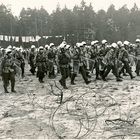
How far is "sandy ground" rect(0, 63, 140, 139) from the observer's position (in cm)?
791

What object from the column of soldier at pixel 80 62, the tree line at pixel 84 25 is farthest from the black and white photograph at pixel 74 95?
the tree line at pixel 84 25

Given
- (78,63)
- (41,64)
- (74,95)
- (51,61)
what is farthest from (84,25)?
(74,95)

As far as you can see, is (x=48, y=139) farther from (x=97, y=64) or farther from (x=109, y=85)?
(x=97, y=64)

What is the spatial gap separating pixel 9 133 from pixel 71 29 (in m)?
62.8

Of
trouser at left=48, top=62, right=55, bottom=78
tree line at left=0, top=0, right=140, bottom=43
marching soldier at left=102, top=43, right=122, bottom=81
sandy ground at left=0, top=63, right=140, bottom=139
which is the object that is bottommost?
sandy ground at left=0, top=63, right=140, bottom=139

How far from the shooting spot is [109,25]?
75.9m

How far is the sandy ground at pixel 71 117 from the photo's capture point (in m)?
7.91

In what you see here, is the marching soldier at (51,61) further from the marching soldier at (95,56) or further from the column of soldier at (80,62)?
the marching soldier at (95,56)

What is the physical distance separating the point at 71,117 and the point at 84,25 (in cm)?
Answer: 6347

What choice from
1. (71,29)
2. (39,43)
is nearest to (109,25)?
(71,29)

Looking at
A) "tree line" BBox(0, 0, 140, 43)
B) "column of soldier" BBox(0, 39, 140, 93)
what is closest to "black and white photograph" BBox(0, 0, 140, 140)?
"column of soldier" BBox(0, 39, 140, 93)

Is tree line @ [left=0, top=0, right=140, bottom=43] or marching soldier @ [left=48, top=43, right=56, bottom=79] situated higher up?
tree line @ [left=0, top=0, right=140, bottom=43]

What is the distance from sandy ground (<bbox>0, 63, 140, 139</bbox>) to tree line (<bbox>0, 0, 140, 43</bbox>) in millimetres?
53265

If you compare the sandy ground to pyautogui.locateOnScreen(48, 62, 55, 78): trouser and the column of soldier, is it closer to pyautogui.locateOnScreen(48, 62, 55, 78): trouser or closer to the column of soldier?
the column of soldier
